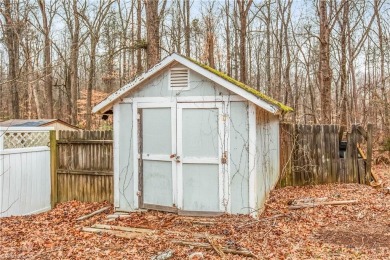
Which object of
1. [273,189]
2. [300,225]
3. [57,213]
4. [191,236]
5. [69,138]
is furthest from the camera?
[273,189]

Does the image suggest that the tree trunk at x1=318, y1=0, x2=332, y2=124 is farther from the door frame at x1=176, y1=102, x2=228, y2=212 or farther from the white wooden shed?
the door frame at x1=176, y1=102, x2=228, y2=212

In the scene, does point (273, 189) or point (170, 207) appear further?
point (273, 189)

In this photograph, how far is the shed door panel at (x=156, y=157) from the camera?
23.2 feet

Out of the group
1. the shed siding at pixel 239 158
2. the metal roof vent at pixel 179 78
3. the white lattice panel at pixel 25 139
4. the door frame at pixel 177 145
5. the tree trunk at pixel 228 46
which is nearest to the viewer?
the shed siding at pixel 239 158

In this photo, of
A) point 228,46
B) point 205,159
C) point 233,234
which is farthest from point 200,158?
point 228,46

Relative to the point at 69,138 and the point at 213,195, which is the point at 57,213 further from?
the point at 213,195

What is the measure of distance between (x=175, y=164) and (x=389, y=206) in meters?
4.73

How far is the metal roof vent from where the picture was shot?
22.8 feet

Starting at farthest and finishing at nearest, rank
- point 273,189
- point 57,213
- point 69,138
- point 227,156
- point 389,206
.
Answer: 1. point 273,189
2. point 69,138
3. point 57,213
4. point 389,206
5. point 227,156

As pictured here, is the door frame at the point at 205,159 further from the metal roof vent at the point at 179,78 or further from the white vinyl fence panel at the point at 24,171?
the white vinyl fence panel at the point at 24,171

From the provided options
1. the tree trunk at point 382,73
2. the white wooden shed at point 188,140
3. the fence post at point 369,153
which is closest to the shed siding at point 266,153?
the white wooden shed at point 188,140

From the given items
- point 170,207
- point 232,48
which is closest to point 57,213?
point 170,207

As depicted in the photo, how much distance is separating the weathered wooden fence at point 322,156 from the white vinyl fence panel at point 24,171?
22.1ft

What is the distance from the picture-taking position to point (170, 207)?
Result: 7.05 metres
